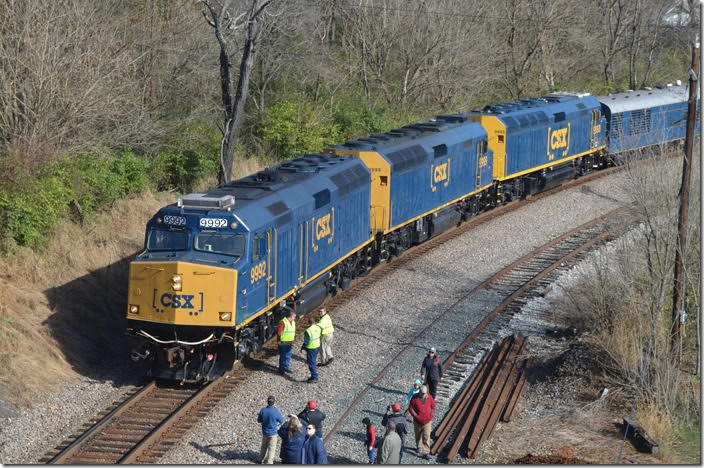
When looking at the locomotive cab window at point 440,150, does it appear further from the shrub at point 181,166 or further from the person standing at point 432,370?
the person standing at point 432,370

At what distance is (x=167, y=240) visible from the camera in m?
18.7

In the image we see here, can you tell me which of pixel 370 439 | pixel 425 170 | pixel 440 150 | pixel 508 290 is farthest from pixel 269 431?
pixel 440 150

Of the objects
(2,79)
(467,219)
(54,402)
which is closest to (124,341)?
(54,402)

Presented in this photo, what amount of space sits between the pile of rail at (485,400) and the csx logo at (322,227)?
4.84m

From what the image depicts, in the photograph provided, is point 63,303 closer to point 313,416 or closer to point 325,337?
point 325,337

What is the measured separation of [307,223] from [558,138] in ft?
67.0

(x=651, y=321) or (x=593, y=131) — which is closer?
(x=651, y=321)

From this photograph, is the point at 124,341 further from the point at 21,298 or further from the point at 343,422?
the point at 343,422

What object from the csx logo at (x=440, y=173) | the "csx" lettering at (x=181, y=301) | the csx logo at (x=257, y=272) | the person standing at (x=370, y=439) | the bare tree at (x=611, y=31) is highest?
the bare tree at (x=611, y=31)

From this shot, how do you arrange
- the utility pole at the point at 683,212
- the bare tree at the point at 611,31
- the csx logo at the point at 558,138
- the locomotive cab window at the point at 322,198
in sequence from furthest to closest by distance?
the bare tree at the point at 611,31 → the csx logo at the point at 558,138 → the locomotive cab window at the point at 322,198 → the utility pole at the point at 683,212

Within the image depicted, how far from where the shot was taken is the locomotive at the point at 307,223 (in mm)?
18031

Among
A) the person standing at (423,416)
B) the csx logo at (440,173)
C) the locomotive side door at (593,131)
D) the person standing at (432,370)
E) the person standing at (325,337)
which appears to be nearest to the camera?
the person standing at (423,416)

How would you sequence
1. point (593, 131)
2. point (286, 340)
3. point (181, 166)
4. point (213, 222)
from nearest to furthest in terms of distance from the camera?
point (213, 222) < point (286, 340) < point (181, 166) < point (593, 131)

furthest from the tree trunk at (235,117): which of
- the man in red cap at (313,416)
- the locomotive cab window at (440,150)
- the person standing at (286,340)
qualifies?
the man in red cap at (313,416)
